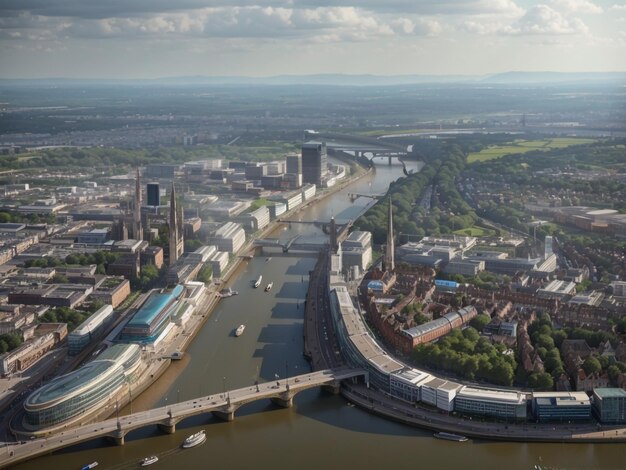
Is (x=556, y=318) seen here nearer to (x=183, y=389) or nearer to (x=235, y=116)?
(x=183, y=389)

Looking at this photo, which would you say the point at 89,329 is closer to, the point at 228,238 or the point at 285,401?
the point at 285,401

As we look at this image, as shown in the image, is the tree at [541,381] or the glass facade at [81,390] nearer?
the glass facade at [81,390]

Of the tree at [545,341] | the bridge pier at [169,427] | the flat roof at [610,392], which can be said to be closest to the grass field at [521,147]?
the tree at [545,341]

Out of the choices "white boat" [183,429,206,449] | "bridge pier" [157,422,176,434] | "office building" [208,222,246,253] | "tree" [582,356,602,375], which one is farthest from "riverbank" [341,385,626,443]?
"office building" [208,222,246,253]

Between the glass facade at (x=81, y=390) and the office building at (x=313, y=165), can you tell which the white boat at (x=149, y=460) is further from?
the office building at (x=313, y=165)

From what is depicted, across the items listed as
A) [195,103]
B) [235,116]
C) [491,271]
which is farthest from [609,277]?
[195,103]

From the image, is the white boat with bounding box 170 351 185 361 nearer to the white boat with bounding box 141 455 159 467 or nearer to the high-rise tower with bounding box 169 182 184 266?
the white boat with bounding box 141 455 159 467
